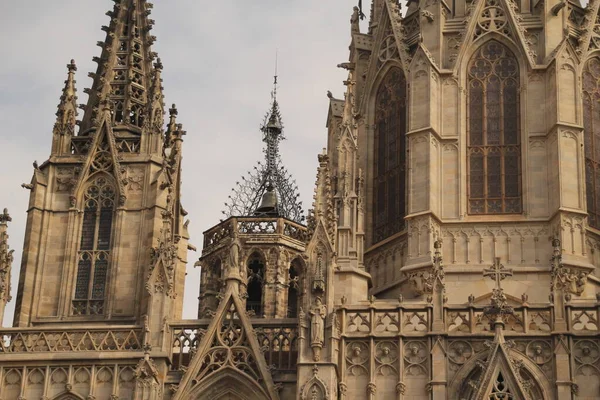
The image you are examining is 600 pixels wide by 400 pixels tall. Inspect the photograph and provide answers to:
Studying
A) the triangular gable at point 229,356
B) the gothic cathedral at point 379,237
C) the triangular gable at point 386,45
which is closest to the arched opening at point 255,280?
the gothic cathedral at point 379,237

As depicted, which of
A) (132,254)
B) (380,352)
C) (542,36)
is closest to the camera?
(380,352)

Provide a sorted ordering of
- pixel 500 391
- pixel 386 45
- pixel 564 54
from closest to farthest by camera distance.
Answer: pixel 500 391
pixel 564 54
pixel 386 45

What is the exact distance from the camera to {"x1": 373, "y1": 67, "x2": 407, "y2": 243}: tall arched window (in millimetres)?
41094

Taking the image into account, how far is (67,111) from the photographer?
41.0 meters

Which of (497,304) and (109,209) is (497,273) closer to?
(497,304)

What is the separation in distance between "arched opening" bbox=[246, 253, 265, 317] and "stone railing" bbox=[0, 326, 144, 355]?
543 inches

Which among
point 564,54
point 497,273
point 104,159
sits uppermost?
point 564,54

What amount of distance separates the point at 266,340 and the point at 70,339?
4554 mm

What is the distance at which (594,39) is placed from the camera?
4203cm

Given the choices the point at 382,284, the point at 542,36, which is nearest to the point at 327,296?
the point at 382,284

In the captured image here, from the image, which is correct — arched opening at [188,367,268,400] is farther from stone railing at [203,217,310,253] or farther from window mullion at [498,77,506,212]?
stone railing at [203,217,310,253]

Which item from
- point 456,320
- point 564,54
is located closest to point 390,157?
point 564,54

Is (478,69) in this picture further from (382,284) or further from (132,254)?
(132,254)

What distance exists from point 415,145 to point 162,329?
27.3ft
